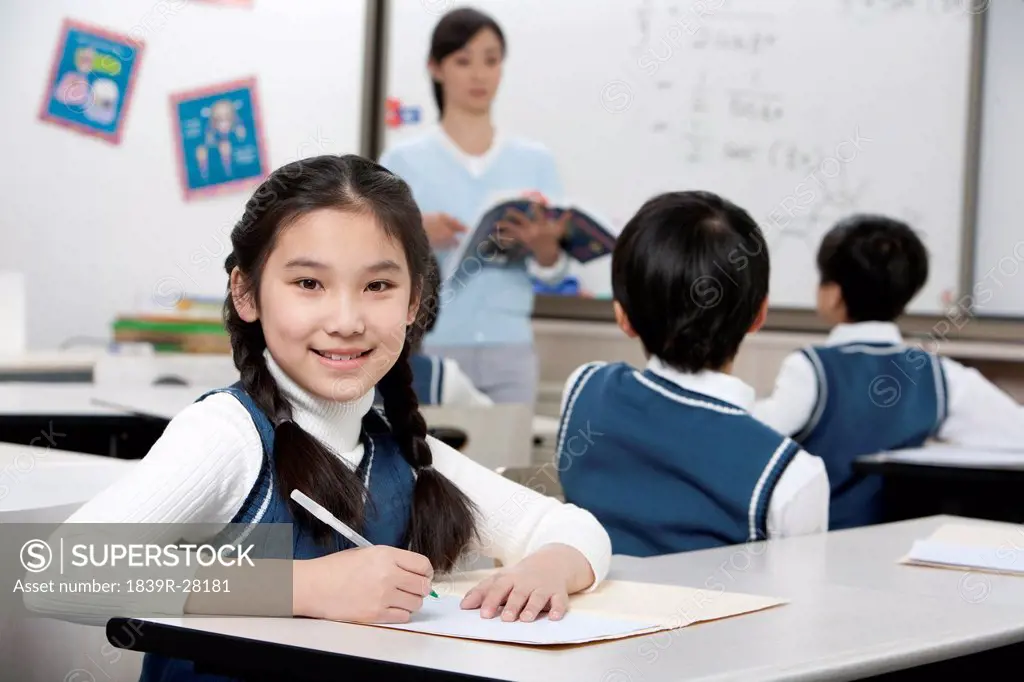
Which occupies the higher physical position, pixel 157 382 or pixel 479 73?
pixel 479 73

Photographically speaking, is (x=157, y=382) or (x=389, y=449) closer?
(x=389, y=449)

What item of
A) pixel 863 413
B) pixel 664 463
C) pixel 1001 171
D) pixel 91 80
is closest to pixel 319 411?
pixel 664 463

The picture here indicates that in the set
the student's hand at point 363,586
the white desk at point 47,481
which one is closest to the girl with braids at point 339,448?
the student's hand at point 363,586

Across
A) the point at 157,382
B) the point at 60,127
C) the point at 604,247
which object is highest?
the point at 60,127

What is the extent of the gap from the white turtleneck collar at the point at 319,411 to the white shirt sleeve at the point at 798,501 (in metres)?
0.70

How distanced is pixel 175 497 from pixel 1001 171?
3.29 m

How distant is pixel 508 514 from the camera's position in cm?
149

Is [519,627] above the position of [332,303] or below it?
below

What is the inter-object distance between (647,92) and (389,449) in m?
3.24

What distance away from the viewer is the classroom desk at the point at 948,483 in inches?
96.6

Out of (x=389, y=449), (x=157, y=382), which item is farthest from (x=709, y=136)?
(x=389, y=449)

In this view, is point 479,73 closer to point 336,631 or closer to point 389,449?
point 389,449

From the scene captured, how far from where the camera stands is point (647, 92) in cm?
450

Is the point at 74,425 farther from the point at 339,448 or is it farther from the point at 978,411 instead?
the point at 978,411
